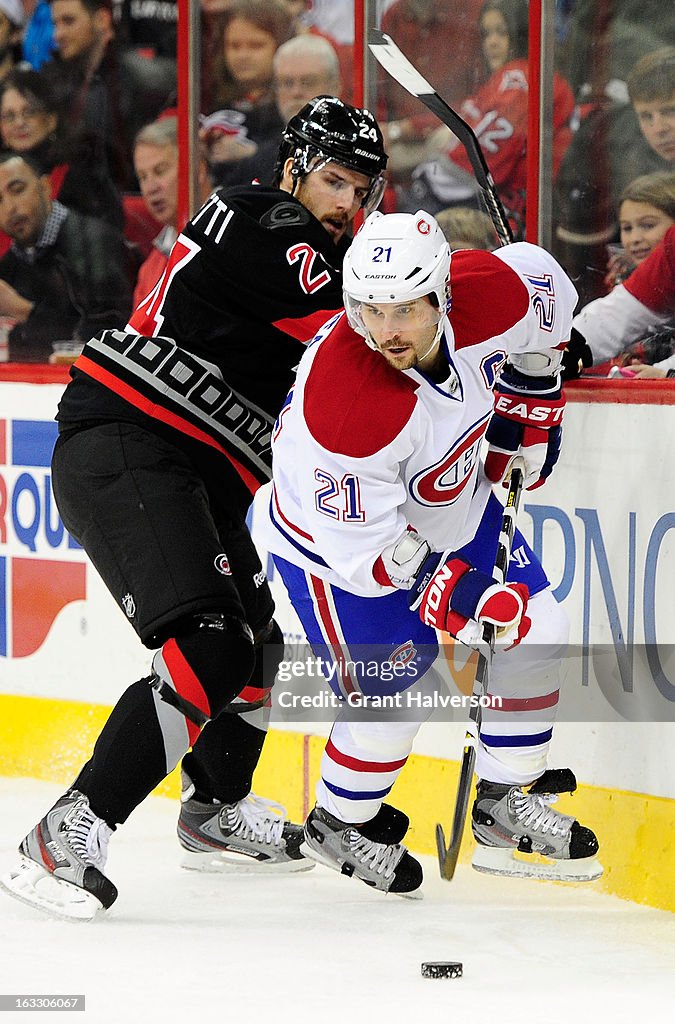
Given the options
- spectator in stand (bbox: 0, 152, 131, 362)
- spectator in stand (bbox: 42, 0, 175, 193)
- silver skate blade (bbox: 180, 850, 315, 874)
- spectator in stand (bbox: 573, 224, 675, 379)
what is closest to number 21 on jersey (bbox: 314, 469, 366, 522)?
spectator in stand (bbox: 573, 224, 675, 379)

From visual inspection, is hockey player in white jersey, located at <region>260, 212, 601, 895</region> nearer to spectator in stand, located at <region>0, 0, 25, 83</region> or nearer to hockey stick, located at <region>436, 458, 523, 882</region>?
hockey stick, located at <region>436, 458, 523, 882</region>

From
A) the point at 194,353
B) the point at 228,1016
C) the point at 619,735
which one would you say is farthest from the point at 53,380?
the point at 228,1016

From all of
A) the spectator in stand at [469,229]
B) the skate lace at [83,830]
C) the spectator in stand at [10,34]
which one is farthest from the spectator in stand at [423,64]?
the skate lace at [83,830]

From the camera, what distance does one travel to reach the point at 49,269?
4254 mm

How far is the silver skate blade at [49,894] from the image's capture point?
106 inches

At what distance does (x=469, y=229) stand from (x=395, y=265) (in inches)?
42.0

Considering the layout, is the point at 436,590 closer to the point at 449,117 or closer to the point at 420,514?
the point at 420,514

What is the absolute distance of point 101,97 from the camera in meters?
4.21

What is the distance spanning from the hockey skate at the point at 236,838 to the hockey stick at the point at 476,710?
12.8 inches

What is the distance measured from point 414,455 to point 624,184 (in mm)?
901

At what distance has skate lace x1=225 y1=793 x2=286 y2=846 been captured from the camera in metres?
3.15

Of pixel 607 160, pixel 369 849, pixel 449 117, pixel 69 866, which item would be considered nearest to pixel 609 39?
pixel 607 160

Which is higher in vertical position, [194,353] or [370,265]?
[370,265]

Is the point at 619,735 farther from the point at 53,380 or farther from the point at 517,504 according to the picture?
the point at 53,380
